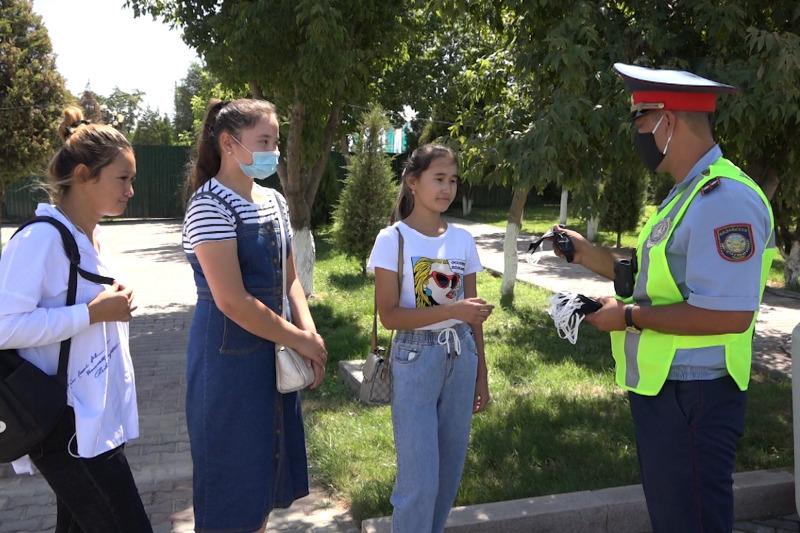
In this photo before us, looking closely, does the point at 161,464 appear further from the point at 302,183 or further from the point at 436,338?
the point at 302,183

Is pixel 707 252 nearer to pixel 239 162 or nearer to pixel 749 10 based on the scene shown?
pixel 239 162

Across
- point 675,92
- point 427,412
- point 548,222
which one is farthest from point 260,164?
point 548,222

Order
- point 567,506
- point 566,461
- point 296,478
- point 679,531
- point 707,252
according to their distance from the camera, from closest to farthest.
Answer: point 707,252
point 679,531
point 296,478
point 567,506
point 566,461

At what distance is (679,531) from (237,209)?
6.07 feet

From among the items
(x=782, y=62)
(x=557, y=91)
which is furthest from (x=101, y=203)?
(x=782, y=62)

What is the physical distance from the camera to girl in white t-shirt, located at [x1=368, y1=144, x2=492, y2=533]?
120 inches

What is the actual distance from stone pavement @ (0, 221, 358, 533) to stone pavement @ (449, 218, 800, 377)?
83.7 inches

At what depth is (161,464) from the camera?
191 inches

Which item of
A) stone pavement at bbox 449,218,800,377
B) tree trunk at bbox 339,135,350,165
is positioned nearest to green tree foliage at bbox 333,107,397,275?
tree trunk at bbox 339,135,350,165

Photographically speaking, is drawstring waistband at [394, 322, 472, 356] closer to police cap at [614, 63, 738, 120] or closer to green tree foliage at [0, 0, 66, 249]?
police cap at [614, 63, 738, 120]

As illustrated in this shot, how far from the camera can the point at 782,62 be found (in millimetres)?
4016

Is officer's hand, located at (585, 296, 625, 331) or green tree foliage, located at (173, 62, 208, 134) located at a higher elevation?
green tree foliage, located at (173, 62, 208, 134)

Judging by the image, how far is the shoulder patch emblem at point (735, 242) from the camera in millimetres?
2322

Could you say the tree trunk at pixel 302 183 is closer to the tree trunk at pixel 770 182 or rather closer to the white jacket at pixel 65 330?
the tree trunk at pixel 770 182
